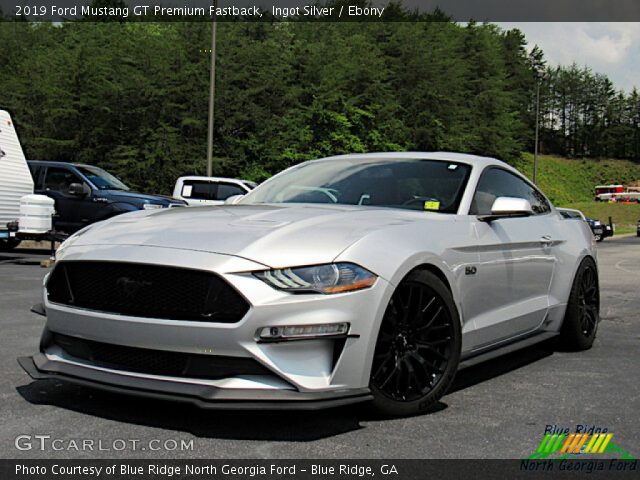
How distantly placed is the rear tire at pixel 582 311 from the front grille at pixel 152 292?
11.1ft

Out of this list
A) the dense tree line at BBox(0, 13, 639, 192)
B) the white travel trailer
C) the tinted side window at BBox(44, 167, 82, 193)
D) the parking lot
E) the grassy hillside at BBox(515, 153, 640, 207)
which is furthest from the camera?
the grassy hillside at BBox(515, 153, 640, 207)

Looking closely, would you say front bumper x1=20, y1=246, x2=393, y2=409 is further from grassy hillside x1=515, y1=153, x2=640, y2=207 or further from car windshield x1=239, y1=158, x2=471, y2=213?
grassy hillside x1=515, y1=153, x2=640, y2=207

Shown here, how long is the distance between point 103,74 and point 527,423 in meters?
39.6

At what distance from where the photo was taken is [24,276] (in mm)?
11812

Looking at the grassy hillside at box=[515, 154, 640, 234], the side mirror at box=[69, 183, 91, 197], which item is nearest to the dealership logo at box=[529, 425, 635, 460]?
the side mirror at box=[69, 183, 91, 197]

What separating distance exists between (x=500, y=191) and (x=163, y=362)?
2.87m

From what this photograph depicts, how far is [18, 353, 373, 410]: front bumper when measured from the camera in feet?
11.7

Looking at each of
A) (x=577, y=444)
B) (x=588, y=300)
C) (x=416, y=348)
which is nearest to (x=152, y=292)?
(x=416, y=348)

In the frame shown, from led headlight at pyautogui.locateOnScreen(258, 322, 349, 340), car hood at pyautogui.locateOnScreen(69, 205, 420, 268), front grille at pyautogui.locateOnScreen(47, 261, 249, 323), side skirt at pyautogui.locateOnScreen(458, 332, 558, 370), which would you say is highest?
car hood at pyautogui.locateOnScreen(69, 205, 420, 268)

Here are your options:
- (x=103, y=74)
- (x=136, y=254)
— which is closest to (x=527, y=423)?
(x=136, y=254)

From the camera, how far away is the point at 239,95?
3978cm

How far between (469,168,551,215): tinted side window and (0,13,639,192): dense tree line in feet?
109

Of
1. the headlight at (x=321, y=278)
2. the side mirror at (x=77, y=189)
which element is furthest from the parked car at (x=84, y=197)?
the headlight at (x=321, y=278)
